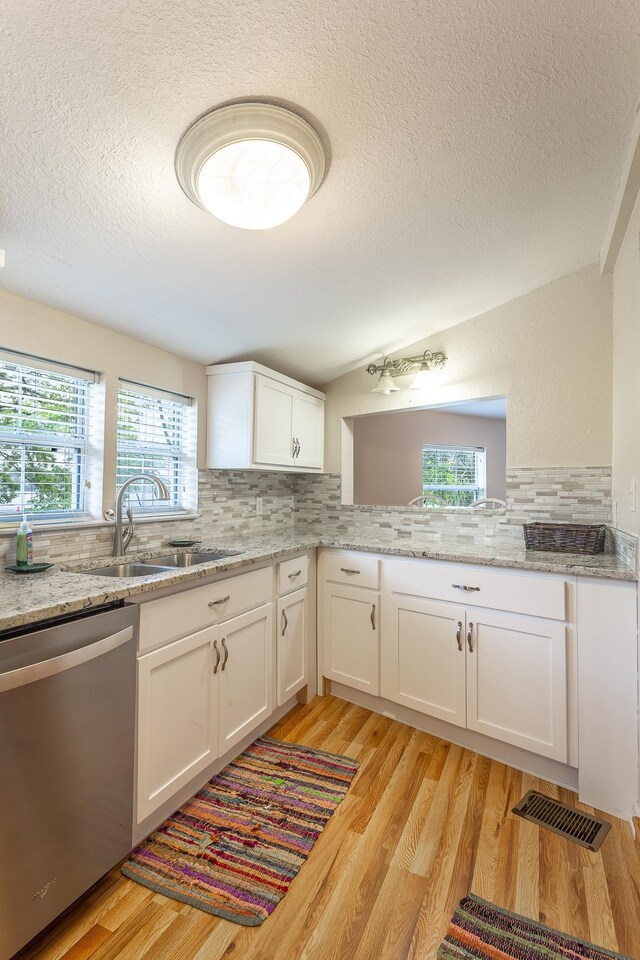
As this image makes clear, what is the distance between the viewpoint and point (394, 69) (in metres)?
1.18

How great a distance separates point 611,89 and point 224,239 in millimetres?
1319

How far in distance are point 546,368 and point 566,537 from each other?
0.98 m

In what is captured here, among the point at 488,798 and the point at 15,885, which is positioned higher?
the point at 15,885

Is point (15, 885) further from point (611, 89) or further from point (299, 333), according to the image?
point (611, 89)

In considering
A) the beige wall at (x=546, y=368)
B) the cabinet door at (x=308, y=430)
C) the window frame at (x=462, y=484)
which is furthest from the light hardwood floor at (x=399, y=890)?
the window frame at (x=462, y=484)

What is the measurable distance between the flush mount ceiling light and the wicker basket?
192cm

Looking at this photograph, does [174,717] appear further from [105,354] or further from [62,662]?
[105,354]

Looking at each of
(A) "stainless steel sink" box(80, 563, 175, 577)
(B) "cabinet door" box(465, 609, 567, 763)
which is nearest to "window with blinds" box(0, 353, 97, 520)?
(A) "stainless steel sink" box(80, 563, 175, 577)

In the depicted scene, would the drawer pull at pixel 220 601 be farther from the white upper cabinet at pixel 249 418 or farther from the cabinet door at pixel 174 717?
the white upper cabinet at pixel 249 418

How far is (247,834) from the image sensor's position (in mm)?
1651

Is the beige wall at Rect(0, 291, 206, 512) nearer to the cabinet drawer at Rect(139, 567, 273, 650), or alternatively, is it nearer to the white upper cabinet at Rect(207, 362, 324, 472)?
the white upper cabinet at Rect(207, 362, 324, 472)

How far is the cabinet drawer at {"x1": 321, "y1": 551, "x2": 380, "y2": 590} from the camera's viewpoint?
2.53 metres

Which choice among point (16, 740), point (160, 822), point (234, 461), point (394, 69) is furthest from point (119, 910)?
point (394, 69)

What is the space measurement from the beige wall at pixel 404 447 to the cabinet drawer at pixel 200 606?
2.14m
